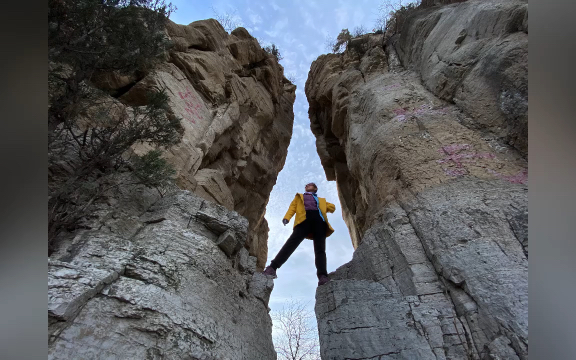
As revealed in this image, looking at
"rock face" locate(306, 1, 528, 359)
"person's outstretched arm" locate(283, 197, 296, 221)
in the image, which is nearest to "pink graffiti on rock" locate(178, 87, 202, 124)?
"person's outstretched arm" locate(283, 197, 296, 221)

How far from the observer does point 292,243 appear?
829 centimetres

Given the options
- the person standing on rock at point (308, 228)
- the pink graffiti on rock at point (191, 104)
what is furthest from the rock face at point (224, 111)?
the person standing on rock at point (308, 228)

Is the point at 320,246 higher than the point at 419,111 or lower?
lower

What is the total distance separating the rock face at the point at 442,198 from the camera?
5.71 metres

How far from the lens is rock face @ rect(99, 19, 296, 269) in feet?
32.9

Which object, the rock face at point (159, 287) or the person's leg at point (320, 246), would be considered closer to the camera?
the rock face at point (159, 287)

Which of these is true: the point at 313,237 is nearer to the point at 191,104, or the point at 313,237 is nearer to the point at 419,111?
the point at 419,111

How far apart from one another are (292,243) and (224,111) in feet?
20.4

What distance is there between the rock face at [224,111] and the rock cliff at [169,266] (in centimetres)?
6

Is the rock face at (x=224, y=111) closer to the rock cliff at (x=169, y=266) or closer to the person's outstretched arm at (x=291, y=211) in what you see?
the rock cliff at (x=169, y=266)

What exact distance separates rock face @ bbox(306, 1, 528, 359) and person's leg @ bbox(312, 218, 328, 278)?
0.54m

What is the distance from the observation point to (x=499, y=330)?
5266 mm

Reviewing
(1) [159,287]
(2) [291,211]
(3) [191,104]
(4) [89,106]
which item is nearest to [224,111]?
(3) [191,104]

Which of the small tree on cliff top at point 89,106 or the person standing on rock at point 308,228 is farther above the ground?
the small tree on cliff top at point 89,106
